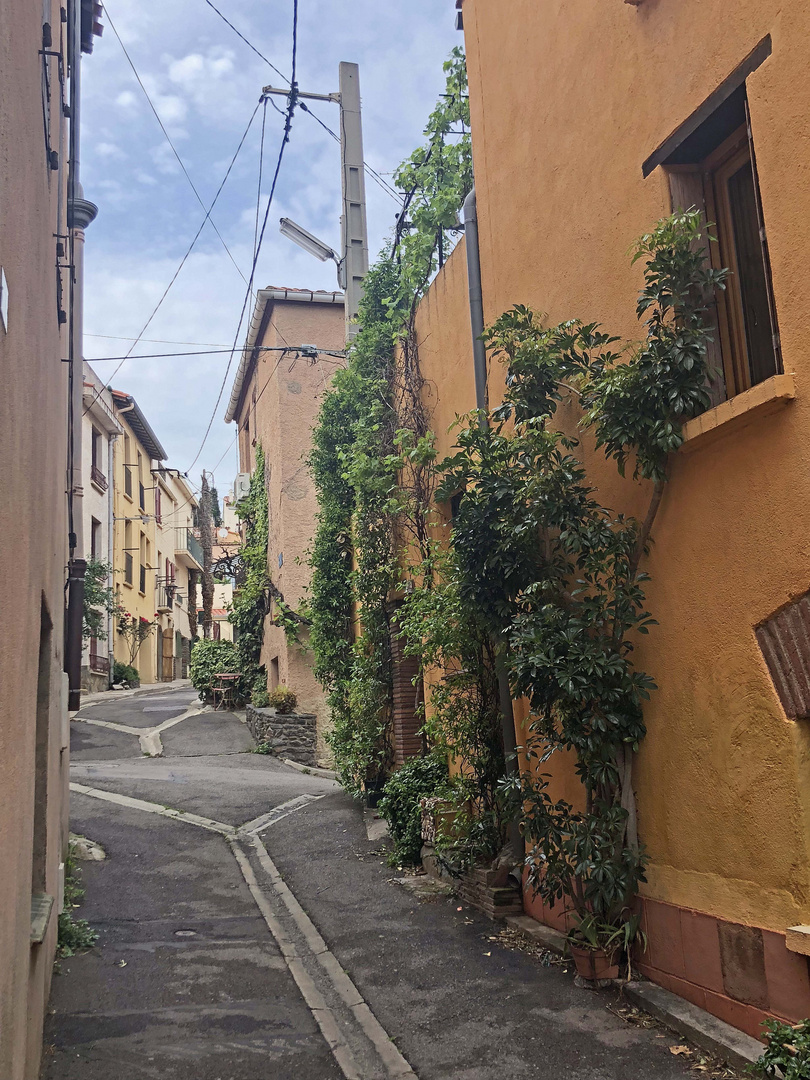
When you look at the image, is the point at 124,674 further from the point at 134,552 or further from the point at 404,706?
the point at 404,706

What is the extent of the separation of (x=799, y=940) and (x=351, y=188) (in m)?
12.4

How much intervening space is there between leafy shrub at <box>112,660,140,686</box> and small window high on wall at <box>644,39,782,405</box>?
26.5 meters

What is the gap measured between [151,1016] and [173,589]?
34762 mm

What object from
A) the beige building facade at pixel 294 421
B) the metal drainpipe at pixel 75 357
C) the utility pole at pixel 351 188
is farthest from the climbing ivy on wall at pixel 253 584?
the metal drainpipe at pixel 75 357

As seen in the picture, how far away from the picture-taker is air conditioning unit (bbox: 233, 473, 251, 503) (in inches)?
901

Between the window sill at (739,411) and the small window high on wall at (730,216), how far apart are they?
1.29 feet

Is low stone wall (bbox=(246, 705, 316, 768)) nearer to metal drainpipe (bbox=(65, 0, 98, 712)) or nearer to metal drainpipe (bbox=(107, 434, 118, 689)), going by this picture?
metal drainpipe (bbox=(65, 0, 98, 712))

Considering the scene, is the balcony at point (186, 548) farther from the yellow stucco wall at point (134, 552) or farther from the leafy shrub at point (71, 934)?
the leafy shrub at point (71, 934)

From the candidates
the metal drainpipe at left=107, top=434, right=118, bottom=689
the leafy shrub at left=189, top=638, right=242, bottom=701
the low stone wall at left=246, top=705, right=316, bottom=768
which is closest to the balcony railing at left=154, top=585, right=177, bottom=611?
the metal drainpipe at left=107, top=434, right=118, bottom=689

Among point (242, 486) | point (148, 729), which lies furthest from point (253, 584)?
point (148, 729)

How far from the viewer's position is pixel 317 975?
655 centimetres

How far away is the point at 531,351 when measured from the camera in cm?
627

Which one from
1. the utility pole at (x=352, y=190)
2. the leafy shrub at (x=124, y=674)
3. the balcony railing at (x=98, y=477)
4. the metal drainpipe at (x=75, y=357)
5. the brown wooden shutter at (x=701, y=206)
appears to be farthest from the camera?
the leafy shrub at (x=124, y=674)

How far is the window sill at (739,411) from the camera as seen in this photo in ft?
13.9
